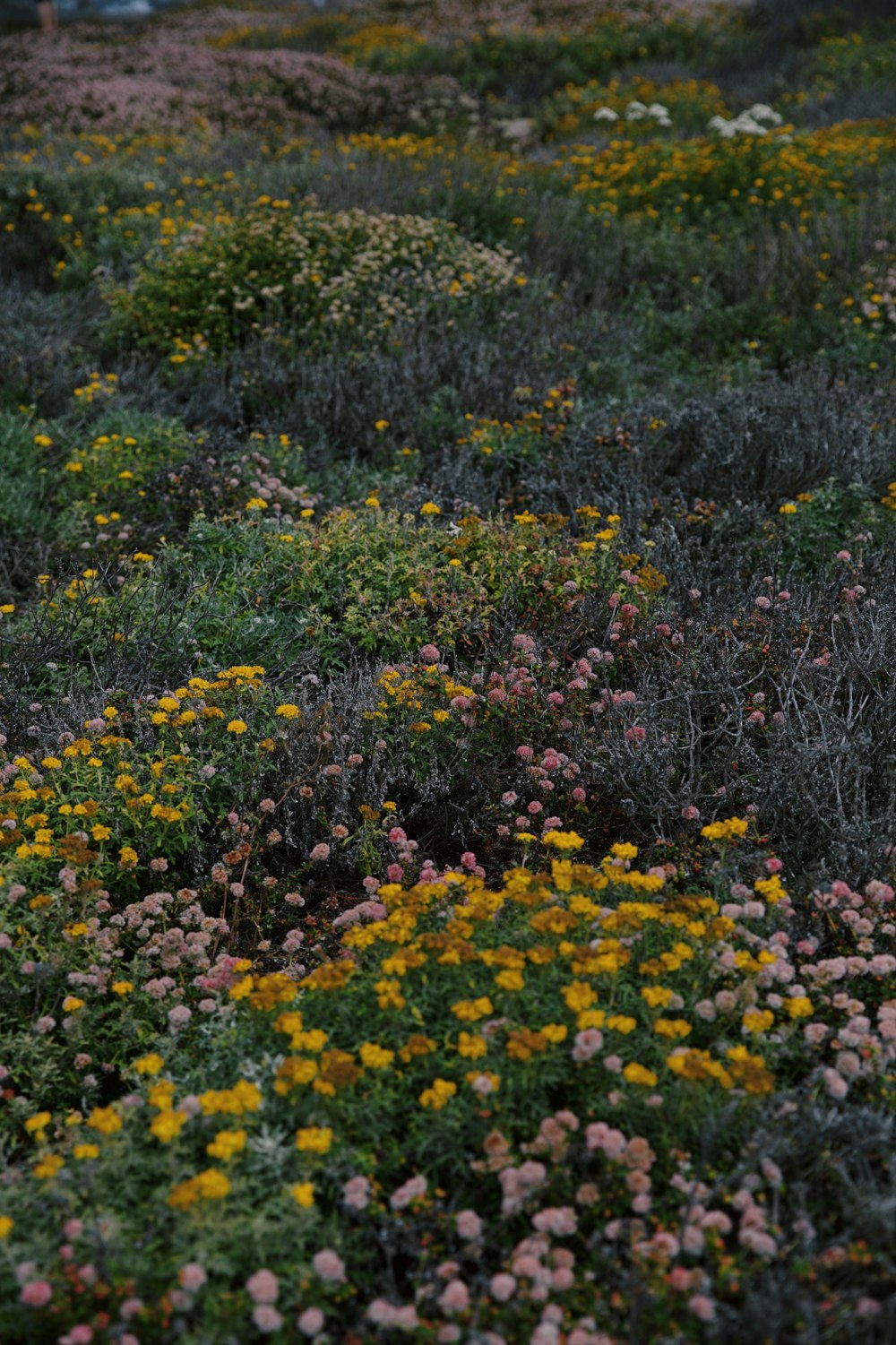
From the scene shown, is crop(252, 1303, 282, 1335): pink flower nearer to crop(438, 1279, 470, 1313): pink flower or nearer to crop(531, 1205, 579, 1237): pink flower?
crop(438, 1279, 470, 1313): pink flower

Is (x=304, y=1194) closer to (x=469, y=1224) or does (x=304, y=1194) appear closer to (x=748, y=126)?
(x=469, y=1224)

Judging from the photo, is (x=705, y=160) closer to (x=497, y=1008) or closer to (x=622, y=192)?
(x=622, y=192)

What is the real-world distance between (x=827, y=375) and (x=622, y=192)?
149 inches

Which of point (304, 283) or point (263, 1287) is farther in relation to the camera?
point (304, 283)

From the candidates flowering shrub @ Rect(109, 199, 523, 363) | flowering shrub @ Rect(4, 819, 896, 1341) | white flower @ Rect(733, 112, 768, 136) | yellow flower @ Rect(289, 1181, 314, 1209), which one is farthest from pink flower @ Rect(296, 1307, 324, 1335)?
white flower @ Rect(733, 112, 768, 136)

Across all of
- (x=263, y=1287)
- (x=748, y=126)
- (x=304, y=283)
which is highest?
(x=748, y=126)

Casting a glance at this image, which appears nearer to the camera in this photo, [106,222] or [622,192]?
[106,222]

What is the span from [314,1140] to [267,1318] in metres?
0.30

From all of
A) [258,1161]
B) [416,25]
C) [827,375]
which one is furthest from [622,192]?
[416,25]

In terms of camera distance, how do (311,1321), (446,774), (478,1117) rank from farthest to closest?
(446,774) → (478,1117) → (311,1321)

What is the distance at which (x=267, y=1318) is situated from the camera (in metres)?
1.74

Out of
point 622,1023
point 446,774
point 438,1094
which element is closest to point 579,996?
point 622,1023

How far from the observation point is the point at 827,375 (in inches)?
223

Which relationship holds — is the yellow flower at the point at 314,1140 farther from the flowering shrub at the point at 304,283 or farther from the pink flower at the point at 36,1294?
the flowering shrub at the point at 304,283
